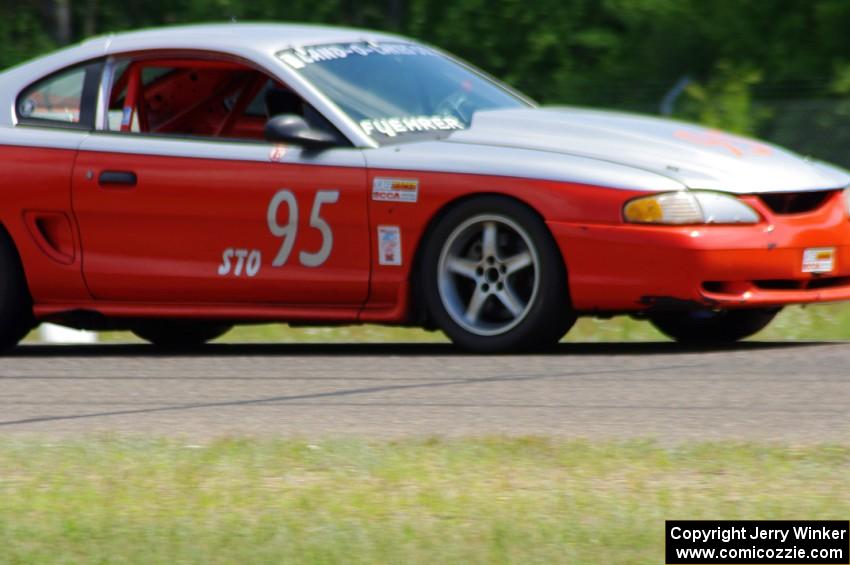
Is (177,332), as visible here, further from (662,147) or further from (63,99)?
(662,147)

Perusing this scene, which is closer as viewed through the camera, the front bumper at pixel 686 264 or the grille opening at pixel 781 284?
the front bumper at pixel 686 264

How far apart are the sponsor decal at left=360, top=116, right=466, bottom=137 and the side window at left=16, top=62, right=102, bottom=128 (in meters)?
1.36

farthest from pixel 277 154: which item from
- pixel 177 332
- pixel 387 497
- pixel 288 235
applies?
pixel 387 497

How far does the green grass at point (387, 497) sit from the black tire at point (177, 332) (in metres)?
3.66

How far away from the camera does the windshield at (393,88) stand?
7.96 metres

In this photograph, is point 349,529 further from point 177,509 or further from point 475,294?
point 475,294

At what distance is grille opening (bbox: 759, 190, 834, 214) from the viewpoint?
7.42 meters

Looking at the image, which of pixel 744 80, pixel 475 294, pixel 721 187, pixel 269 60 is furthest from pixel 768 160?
pixel 744 80

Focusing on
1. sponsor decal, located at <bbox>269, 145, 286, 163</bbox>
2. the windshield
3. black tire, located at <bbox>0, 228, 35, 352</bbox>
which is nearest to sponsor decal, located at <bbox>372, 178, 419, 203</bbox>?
the windshield

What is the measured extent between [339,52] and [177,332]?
184 cm

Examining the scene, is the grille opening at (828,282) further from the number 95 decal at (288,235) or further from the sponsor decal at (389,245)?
the number 95 decal at (288,235)

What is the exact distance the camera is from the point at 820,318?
10.7 metres

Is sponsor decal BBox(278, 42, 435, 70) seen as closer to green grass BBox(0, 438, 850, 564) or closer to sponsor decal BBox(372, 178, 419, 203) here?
sponsor decal BBox(372, 178, 419, 203)

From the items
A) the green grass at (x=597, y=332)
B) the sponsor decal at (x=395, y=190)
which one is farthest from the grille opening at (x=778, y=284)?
the green grass at (x=597, y=332)
